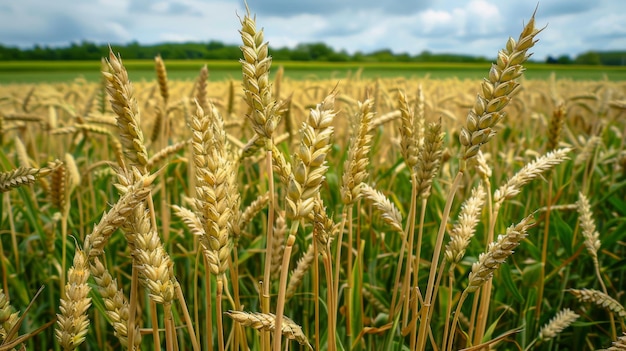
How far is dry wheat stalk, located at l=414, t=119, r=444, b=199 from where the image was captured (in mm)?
960

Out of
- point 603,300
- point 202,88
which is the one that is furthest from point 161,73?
point 603,300

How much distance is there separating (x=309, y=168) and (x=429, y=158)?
49 cm

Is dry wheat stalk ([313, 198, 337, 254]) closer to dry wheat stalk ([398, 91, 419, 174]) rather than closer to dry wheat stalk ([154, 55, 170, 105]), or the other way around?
dry wheat stalk ([398, 91, 419, 174])

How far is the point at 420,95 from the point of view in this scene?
1.33 meters

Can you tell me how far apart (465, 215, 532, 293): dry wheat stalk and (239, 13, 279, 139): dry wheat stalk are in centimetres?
48

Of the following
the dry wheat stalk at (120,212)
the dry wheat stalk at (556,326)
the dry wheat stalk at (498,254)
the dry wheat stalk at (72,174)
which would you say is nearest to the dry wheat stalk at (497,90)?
the dry wheat stalk at (498,254)

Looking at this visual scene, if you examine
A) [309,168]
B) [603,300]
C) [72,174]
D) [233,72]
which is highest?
[233,72]

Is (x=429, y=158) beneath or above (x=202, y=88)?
beneath

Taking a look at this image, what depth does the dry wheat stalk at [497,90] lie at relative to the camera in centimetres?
69

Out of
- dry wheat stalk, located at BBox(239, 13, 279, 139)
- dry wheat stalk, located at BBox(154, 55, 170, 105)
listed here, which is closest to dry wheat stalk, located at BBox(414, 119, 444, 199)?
dry wheat stalk, located at BBox(239, 13, 279, 139)

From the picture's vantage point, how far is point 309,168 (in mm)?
594

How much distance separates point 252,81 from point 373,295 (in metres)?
1.13

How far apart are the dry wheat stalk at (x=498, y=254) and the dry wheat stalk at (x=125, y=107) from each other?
0.67 m

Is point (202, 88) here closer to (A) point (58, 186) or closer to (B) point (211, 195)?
(A) point (58, 186)
